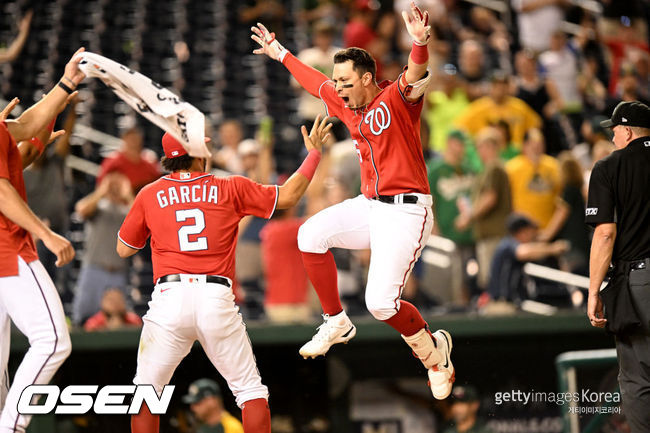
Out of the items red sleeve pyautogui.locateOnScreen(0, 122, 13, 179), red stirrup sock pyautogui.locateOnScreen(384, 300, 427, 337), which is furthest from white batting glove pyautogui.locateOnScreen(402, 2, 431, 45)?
red sleeve pyautogui.locateOnScreen(0, 122, 13, 179)

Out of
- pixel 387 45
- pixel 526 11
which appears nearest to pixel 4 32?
pixel 387 45

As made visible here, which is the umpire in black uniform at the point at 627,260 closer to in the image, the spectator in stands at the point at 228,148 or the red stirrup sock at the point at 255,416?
the red stirrup sock at the point at 255,416

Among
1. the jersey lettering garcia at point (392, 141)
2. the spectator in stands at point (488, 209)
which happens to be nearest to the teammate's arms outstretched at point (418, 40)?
the jersey lettering garcia at point (392, 141)

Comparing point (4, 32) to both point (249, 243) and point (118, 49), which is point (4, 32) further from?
point (249, 243)

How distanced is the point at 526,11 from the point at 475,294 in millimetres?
5516

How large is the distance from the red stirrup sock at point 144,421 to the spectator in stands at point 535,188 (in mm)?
4810

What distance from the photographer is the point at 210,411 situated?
A: 784 centimetres

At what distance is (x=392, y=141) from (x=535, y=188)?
3967mm

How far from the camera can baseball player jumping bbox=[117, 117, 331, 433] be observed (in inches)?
217

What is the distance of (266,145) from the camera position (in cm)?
896

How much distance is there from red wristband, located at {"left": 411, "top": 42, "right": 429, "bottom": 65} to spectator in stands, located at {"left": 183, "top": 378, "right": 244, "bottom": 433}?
11.6ft

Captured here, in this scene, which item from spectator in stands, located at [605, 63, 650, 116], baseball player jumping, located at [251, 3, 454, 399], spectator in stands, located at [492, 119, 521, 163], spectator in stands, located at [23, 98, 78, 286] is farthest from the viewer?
spectator in stands, located at [605, 63, 650, 116]

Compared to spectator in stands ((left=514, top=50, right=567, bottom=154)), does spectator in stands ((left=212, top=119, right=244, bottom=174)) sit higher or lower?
lower

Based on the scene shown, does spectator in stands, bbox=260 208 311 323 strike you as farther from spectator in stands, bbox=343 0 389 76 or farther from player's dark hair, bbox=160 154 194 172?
spectator in stands, bbox=343 0 389 76
